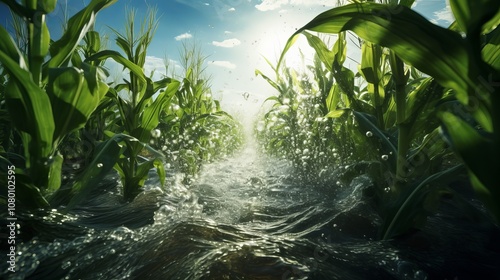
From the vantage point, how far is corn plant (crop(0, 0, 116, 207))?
120cm

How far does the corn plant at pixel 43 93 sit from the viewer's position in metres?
1.20

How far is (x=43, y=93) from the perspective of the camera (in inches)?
46.7

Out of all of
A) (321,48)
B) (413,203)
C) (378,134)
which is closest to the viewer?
(413,203)

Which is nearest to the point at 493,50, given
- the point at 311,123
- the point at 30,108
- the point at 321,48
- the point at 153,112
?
the point at 321,48

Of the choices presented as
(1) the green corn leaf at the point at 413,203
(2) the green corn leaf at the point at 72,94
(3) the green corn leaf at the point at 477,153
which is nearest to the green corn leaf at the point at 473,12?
(3) the green corn leaf at the point at 477,153

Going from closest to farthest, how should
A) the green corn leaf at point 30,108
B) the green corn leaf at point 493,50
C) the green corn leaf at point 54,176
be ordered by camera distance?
1. the green corn leaf at point 493,50
2. the green corn leaf at point 30,108
3. the green corn leaf at point 54,176

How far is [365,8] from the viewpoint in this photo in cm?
98

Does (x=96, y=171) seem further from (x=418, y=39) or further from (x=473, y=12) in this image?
(x=473, y=12)

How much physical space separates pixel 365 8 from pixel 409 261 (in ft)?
2.76

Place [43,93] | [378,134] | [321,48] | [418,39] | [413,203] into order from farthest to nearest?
[321,48] < [378,134] < [43,93] < [413,203] < [418,39]

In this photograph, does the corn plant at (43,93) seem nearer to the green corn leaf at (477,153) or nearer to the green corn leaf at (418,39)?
the green corn leaf at (418,39)

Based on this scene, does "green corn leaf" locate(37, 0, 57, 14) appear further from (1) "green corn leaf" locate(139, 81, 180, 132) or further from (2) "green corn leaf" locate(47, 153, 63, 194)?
(1) "green corn leaf" locate(139, 81, 180, 132)

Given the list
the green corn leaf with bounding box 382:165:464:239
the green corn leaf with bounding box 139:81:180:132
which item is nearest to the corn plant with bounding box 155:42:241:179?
the green corn leaf with bounding box 139:81:180:132

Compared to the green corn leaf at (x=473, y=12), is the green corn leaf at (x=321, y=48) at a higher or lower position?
higher
